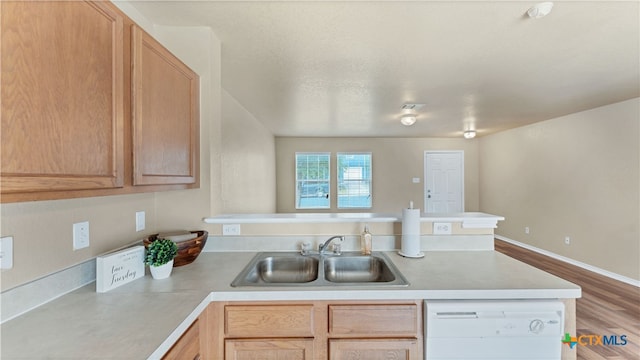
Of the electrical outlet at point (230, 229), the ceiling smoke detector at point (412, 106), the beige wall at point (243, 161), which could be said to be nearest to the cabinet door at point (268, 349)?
the electrical outlet at point (230, 229)

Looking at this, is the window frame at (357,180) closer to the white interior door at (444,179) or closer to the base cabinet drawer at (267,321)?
the white interior door at (444,179)

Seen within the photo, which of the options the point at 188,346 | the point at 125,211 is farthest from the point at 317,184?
the point at 188,346

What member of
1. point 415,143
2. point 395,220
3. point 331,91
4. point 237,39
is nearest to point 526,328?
point 395,220

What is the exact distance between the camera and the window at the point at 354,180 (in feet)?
21.8

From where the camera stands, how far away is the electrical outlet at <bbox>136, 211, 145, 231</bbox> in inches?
64.2

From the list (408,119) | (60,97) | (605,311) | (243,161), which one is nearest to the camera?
(60,97)

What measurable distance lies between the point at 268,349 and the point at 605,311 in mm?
3521

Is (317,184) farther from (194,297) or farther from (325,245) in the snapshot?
(194,297)

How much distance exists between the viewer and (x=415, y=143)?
22.0ft

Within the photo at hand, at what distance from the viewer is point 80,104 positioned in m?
0.87

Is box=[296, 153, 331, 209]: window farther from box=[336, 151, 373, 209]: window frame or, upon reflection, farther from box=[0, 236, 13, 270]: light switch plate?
box=[0, 236, 13, 270]: light switch plate

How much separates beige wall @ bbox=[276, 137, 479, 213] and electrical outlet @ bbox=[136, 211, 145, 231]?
4.87 m

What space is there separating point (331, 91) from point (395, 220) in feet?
5.91

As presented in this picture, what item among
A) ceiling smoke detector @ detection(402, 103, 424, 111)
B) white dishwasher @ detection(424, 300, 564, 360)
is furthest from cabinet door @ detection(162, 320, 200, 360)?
ceiling smoke detector @ detection(402, 103, 424, 111)
